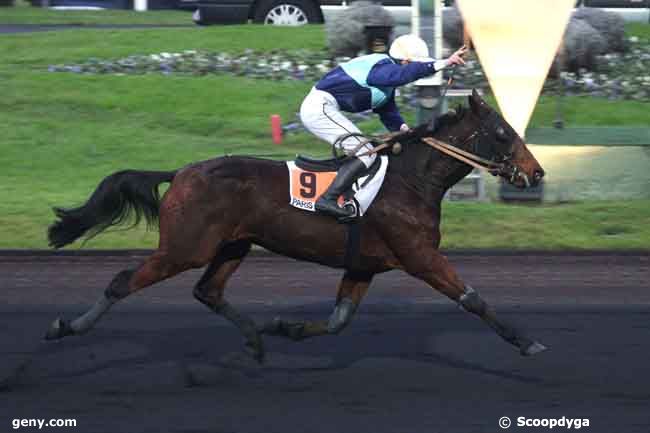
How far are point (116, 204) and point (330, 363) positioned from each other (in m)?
1.73

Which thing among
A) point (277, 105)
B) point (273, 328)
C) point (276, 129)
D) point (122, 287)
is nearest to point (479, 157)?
point (273, 328)

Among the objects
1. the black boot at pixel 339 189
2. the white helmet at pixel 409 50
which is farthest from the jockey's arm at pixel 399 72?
the black boot at pixel 339 189

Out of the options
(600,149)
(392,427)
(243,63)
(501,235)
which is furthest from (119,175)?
(243,63)

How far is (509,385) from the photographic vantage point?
7.29 metres

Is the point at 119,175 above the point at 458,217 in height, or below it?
above

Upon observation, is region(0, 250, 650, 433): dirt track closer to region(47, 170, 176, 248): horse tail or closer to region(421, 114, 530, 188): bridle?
region(47, 170, 176, 248): horse tail

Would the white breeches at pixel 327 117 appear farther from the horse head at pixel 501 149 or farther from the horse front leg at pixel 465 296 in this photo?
the horse front leg at pixel 465 296

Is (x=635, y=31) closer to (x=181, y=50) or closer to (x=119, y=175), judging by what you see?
(x=181, y=50)

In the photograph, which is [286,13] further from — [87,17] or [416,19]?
[416,19]

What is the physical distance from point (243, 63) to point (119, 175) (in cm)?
1171

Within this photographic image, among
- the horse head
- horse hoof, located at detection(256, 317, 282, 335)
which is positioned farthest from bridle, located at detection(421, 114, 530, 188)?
horse hoof, located at detection(256, 317, 282, 335)

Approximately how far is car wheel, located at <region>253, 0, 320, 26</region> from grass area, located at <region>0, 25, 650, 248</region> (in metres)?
0.81

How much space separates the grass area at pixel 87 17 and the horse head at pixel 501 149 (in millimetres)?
17890

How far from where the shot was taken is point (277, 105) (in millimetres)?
17797
